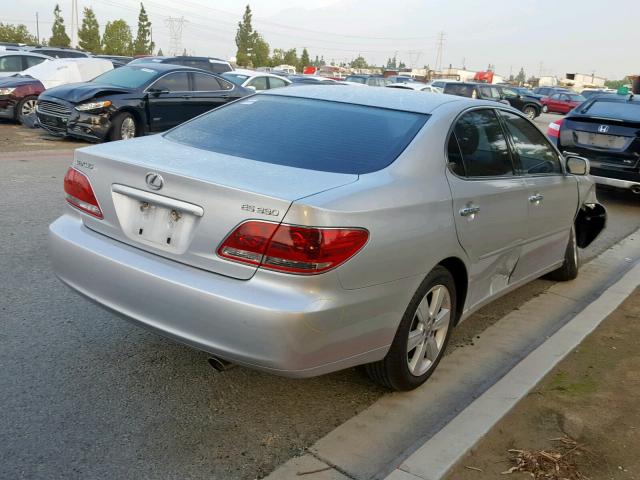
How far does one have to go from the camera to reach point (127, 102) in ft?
40.3

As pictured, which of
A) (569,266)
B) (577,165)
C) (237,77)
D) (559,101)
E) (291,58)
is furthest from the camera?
(291,58)

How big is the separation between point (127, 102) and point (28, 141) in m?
2.22

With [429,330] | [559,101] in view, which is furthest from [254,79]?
[559,101]

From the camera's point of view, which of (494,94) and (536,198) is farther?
(494,94)

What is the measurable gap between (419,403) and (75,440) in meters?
1.76

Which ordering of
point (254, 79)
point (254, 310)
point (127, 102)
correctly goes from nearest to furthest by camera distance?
point (254, 310) < point (127, 102) < point (254, 79)

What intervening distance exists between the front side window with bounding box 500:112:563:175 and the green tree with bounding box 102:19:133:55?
79.9 m

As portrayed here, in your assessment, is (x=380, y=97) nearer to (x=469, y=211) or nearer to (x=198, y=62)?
(x=469, y=211)

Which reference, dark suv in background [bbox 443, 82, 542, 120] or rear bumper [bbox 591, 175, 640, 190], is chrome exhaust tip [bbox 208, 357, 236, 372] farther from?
dark suv in background [bbox 443, 82, 542, 120]

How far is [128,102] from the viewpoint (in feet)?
40.4

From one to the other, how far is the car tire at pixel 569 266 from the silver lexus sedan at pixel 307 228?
1.52 meters

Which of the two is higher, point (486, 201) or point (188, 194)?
point (188, 194)

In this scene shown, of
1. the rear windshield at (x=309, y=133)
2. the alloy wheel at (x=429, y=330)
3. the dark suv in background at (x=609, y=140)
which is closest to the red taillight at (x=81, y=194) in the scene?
the rear windshield at (x=309, y=133)

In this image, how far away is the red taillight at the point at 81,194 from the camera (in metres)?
3.48
